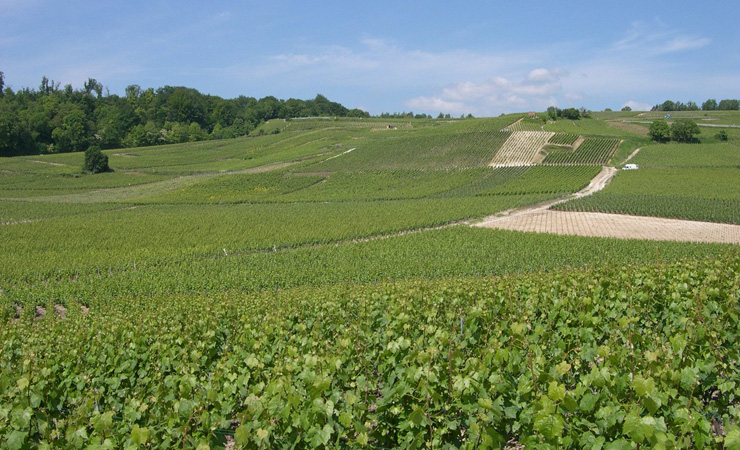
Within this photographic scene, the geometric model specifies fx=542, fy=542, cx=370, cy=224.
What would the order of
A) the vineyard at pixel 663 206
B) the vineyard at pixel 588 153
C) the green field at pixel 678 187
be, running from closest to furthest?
the vineyard at pixel 663 206 → the green field at pixel 678 187 → the vineyard at pixel 588 153

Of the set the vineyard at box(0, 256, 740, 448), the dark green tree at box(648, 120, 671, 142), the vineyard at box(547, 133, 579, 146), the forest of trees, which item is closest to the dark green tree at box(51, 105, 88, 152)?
the forest of trees

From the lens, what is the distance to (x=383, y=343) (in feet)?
26.2

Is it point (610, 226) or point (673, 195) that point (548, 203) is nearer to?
point (673, 195)

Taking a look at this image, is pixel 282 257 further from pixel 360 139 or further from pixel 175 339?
pixel 360 139

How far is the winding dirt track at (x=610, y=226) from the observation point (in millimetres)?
36438

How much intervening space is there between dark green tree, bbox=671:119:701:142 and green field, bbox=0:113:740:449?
7684mm

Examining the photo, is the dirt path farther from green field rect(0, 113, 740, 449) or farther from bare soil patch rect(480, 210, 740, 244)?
green field rect(0, 113, 740, 449)

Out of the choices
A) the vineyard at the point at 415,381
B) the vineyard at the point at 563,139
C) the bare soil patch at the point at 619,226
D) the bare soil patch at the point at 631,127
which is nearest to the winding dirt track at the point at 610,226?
the bare soil patch at the point at 619,226

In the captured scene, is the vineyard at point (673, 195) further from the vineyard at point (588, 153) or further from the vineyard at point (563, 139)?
the vineyard at point (563, 139)

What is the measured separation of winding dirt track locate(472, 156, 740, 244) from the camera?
36.4 meters

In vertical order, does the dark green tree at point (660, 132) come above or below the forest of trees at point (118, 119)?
below

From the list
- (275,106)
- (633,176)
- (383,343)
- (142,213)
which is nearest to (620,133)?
(633,176)

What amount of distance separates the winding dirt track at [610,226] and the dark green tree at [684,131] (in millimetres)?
56726

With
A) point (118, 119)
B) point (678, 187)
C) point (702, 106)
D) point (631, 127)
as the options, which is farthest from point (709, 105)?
point (118, 119)
